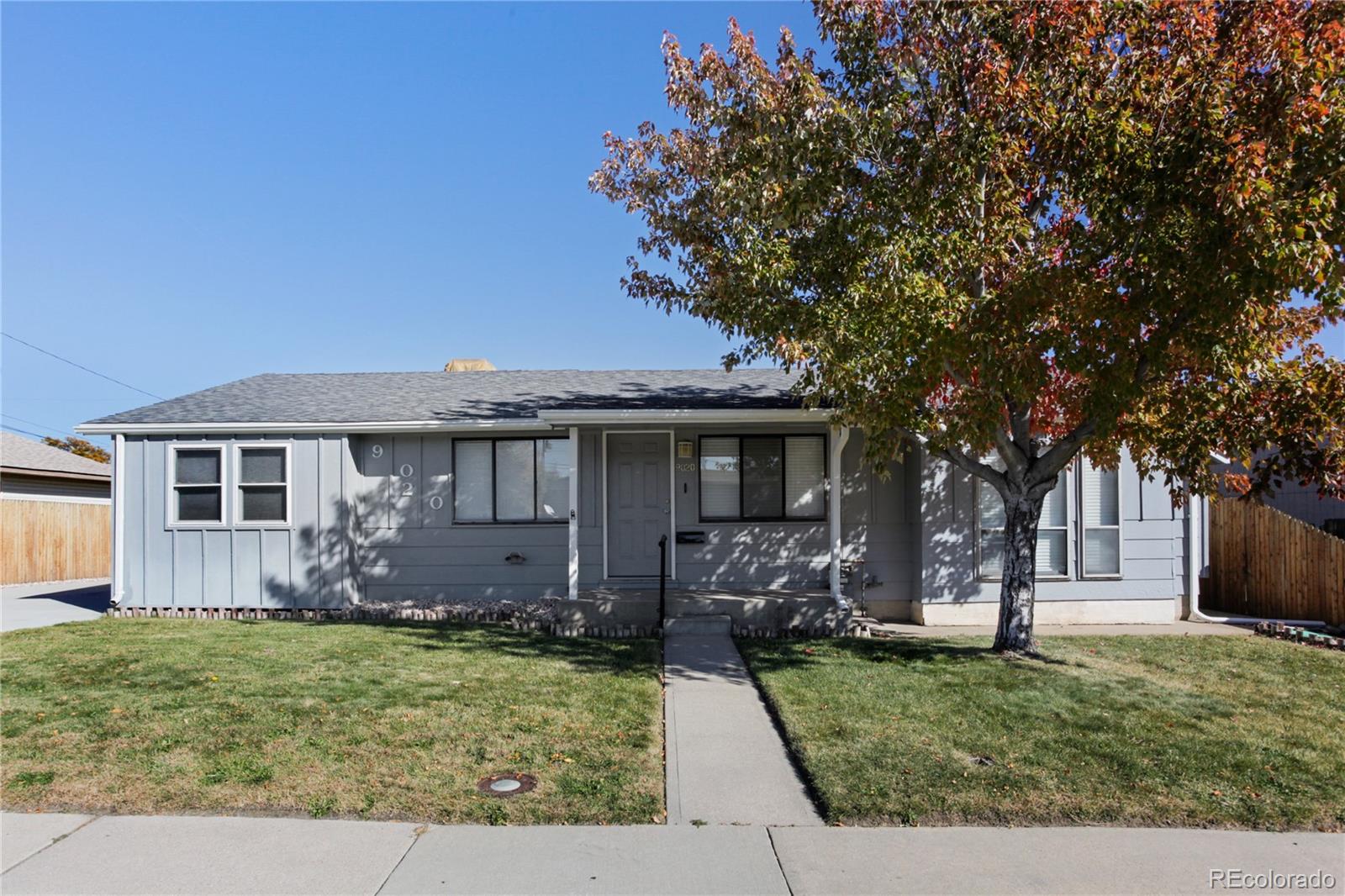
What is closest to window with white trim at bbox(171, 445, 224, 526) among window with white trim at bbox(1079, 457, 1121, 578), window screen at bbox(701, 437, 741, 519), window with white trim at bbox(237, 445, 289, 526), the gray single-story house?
the gray single-story house

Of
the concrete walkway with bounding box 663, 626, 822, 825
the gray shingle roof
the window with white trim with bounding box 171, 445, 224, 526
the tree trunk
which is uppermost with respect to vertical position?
the gray shingle roof

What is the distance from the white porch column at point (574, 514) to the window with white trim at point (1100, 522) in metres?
7.06

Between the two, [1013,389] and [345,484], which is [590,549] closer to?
[345,484]

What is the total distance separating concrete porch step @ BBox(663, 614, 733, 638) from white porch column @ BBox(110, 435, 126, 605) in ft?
26.6

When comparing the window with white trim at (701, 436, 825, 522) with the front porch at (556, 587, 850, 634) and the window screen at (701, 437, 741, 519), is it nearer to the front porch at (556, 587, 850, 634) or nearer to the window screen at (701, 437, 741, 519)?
the window screen at (701, 437, 741, 519)

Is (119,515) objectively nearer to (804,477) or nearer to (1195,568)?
(804,477)

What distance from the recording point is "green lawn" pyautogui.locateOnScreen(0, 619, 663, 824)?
475 centimetres

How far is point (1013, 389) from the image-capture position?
290 inches

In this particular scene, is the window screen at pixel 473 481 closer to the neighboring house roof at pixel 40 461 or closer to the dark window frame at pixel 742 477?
the dark window frame at pixel 742 477

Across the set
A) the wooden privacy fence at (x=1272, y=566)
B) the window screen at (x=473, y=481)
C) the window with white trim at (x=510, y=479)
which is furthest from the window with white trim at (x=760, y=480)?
the wooden privacy fence at (x=1272, y=566)

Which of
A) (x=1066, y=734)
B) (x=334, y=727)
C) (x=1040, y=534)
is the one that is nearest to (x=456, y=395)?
(x=334, y=727)

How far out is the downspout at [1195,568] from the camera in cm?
1198

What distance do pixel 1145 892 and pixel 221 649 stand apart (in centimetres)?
871

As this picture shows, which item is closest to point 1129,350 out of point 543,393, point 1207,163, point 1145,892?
point 1207,163
